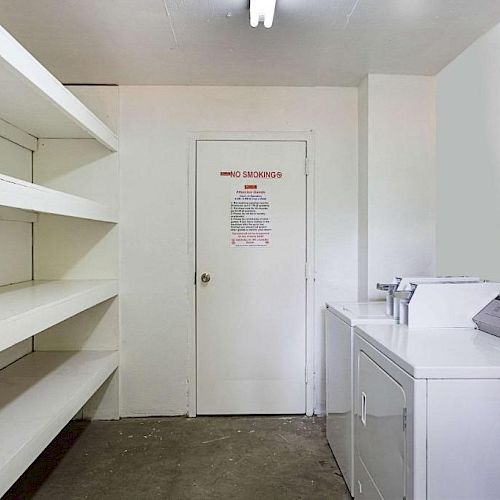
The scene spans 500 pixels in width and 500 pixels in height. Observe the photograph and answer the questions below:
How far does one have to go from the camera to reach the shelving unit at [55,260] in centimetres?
188

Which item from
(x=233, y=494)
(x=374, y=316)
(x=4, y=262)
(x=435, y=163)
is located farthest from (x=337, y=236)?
(x=4, y=262)

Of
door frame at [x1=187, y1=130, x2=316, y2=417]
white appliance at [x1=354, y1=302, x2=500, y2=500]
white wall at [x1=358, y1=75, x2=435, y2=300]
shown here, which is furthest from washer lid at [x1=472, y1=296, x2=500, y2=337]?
door frame at [x1=187, y1=130, x2=316, y2=417]

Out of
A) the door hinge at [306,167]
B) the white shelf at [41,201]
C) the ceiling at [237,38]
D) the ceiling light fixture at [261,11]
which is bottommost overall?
the white shelf at [41,201]

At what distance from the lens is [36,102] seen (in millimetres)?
2180

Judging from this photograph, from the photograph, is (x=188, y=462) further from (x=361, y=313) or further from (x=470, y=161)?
(x=470, y=161)

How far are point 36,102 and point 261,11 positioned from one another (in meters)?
1.18

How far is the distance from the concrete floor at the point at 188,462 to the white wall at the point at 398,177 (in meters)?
1.13

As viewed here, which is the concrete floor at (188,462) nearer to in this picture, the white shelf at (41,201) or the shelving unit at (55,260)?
the shelving unit at (55,260)

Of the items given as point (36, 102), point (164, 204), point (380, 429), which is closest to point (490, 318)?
point (380, 429)

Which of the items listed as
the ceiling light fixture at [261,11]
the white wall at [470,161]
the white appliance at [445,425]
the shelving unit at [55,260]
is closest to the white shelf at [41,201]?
the shelving unit at [55,260]

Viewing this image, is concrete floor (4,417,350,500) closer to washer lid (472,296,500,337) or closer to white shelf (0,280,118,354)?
white shelf (0,280,118,354)

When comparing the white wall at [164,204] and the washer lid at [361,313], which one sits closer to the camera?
the washer lid at [361,313]

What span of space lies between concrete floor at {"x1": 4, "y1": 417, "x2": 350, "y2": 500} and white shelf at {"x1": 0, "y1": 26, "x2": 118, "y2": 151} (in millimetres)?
1898

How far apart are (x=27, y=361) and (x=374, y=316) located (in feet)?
7.33
